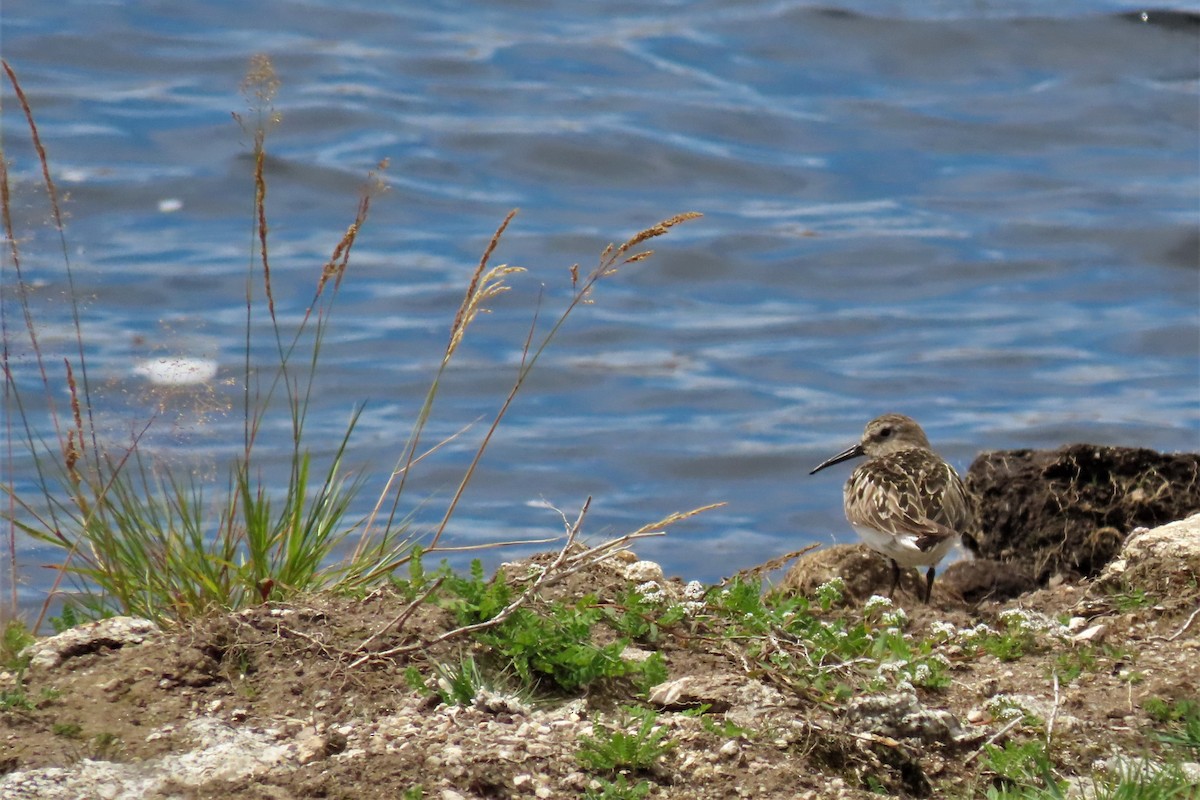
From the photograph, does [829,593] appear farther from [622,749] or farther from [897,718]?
[622,749]

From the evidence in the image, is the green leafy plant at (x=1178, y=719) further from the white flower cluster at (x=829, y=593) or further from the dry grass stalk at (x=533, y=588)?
the dry grass stalk at (x=533, y=588)

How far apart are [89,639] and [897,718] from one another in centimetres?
251

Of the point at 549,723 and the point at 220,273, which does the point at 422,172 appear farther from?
the point at 549,723

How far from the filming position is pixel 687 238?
2155cm

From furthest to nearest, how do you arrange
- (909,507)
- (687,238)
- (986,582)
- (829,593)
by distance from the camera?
(687,238) → (986,582) → (909,507) → (829,593)

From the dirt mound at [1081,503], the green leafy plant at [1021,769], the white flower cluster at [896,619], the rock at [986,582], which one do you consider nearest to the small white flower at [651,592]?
the white flower cluster at [896,619]

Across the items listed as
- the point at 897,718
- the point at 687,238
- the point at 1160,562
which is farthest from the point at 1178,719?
the point at 687,238

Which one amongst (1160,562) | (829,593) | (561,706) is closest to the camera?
(561,706)

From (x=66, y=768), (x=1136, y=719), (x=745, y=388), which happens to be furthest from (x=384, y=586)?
(x=745, y=388)

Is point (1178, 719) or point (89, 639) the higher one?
point (89, 639)

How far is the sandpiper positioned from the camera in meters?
7.75

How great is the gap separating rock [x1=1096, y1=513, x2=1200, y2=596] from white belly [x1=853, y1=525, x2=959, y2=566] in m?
1.03

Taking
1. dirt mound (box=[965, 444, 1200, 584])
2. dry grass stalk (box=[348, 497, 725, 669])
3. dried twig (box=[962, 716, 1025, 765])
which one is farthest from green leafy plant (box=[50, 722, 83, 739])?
dirt mound (box=[965, 444, 1200, 584])

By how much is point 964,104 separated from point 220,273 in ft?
38.9
